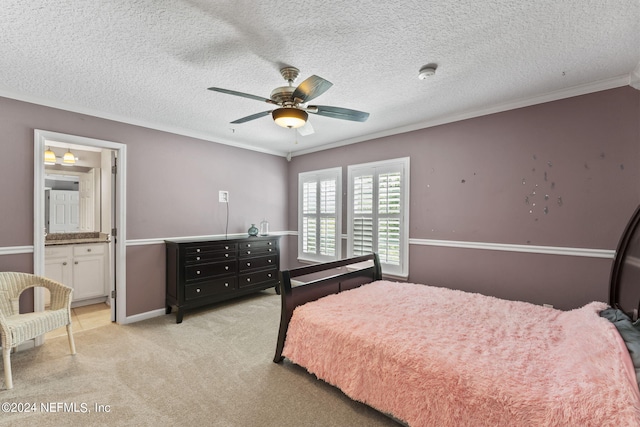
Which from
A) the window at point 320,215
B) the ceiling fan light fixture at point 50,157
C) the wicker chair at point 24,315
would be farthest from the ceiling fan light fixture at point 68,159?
the window at point 320,215

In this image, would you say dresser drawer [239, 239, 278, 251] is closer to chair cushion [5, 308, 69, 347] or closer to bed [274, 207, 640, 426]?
bed [274, 207, 640, 426]

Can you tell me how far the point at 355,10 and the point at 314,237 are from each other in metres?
3.70

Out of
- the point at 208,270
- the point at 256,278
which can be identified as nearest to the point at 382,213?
the point at 256,278

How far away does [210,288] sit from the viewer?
3770 mm

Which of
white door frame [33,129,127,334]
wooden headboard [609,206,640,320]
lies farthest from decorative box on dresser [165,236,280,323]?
wooden headboard [609,206,640,320]

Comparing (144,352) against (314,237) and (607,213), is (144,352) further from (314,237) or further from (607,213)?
(607,213)

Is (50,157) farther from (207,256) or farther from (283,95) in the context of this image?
(283,95)

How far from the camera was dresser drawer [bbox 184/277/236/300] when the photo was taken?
141 inches

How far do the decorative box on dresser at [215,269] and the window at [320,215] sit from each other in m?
0.76

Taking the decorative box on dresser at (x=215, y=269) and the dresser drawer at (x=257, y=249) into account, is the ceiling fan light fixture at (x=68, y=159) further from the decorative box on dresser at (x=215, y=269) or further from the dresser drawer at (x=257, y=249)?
the dresser drawer at (x=257, y=249)

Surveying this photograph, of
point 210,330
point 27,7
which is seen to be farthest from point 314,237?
point 27,7

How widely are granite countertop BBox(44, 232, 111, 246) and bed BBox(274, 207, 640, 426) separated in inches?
136

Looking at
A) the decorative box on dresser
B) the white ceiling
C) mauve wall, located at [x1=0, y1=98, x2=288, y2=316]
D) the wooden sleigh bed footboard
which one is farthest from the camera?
the decorative box on dresser

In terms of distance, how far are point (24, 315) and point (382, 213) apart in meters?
3.96
